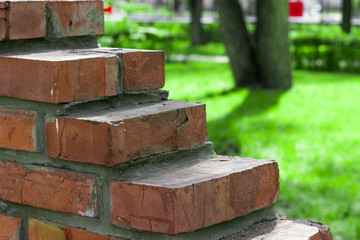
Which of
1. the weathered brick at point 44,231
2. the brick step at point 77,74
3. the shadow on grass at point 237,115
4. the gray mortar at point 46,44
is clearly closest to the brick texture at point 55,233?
the weathered brick at point 44,231

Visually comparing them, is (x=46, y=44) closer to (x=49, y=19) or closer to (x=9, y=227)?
(x=49, y=19)

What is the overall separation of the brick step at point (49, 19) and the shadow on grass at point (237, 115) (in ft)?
16.7

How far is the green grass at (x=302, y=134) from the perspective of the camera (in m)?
5.19

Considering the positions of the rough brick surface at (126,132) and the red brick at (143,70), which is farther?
the red brick at (143,70)

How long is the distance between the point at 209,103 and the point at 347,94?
2214 mm

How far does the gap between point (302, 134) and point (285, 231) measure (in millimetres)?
6070

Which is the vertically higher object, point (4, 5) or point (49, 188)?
point (4, 5)

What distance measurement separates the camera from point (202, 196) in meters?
1.18

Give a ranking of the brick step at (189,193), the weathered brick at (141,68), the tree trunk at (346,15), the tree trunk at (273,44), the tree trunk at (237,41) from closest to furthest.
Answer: the brick step at (189,193) → the weathered brick at (141,68) → the tree trunk at (273,44) → the tree trunk at (237,41) → the tree trunk at (346,15)

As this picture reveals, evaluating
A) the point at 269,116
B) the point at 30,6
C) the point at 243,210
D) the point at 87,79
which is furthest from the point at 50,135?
the point at 269,116

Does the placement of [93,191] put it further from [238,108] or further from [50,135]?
[238,108]

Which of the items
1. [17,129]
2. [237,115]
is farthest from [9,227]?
[237,115]

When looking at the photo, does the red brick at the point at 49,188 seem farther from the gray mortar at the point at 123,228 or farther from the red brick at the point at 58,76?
the red brick at the point at 58,76

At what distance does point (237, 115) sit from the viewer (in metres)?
8.38
